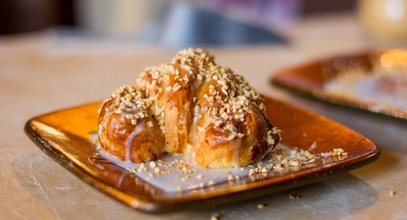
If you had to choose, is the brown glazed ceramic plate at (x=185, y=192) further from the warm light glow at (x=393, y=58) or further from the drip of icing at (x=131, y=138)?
the warm light glow at (x=393, y=58)

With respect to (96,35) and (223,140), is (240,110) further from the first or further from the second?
(96,35)

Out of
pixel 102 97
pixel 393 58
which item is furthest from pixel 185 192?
pixel 393 58

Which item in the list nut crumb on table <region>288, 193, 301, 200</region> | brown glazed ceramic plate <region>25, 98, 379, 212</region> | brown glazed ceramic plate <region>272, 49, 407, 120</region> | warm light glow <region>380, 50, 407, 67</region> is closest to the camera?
brown glazed ceramic plate <region>25, 98, 379, 212</region>

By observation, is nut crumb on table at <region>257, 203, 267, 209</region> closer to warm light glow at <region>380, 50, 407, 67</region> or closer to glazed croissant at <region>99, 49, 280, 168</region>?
glazed croissant at <region>99, 49, 280, 168</region>

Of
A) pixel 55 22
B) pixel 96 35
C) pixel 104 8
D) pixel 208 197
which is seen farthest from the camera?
pixel 104 8

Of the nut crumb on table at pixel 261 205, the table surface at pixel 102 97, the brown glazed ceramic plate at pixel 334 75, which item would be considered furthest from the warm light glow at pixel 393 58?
the nut crumb on table at pixel 261 205

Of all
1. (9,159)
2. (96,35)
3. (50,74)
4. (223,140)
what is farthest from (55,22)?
(223,140)

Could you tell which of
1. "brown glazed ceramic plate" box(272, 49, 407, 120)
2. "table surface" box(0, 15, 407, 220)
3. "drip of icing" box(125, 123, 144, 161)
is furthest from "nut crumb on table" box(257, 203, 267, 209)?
"brown glazed ceramic plate" box(272, 49, 407, 120)

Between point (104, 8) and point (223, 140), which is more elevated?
point (223, 140)

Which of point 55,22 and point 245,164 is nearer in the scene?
point 245,164
